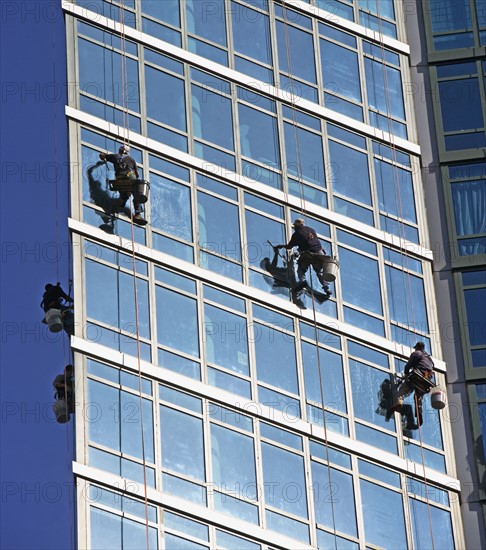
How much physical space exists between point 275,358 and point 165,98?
5885 mm

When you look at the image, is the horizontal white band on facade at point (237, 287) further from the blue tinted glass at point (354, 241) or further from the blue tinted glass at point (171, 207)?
the blue tinted glass at point (354, 241)

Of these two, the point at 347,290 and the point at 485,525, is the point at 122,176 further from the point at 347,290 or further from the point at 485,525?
the point at 485,525

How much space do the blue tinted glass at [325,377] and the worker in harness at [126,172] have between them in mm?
3979

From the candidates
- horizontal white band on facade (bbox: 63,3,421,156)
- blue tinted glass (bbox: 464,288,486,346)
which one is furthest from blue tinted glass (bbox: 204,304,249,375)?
horizontal white band on facade (bbox: 63,3,421,156)


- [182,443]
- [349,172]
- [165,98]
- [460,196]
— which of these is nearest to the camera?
[182,443]

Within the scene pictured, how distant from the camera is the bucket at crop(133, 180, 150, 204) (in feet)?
155

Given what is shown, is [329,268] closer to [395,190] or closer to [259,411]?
[395,190]

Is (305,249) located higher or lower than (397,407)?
higher

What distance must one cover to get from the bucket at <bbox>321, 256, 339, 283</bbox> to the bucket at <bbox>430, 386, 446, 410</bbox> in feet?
9.60

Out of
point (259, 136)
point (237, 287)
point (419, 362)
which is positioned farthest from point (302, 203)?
point (419, 362)

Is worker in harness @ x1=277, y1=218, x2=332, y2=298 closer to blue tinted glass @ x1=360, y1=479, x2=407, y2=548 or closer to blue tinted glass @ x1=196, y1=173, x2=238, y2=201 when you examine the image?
blue tinted glass @ x1=196, y1=173, x2=238, y2=201

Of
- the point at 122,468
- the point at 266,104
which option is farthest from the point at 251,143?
the point at 122,468

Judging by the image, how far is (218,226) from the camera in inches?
1882

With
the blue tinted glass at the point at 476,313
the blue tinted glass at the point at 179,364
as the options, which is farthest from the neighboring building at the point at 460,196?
the blue tinted glass at the point at 179,364
